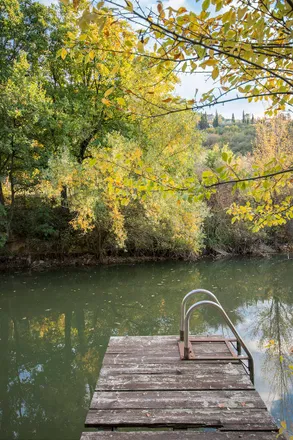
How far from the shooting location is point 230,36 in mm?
1589

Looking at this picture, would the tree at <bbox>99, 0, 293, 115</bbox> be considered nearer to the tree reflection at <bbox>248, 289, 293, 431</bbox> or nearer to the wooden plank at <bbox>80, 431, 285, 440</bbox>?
the wooden plank at <bbox>80, 431, 285, 440</bbox>

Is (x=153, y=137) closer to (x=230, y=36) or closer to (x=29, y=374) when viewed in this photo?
(x=29, y=374)

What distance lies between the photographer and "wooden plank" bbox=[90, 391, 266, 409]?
288 cm

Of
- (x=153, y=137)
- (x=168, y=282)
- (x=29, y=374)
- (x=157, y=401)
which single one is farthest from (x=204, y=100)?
(x=153, y=137)

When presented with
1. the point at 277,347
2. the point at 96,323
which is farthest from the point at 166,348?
the point at 96,323

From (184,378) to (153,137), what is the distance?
1142 centimetres

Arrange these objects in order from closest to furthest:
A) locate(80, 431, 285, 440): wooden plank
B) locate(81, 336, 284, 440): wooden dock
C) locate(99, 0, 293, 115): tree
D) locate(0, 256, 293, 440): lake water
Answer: locate(99, 0, 293, 115): tree → locate(80, 431, 285, 440): wooden plank → locate(81, 336, 284, 440): wooden dock → locate(0, 256, 293, 440): lake water

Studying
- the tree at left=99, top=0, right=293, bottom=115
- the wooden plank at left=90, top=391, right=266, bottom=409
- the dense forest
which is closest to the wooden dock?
the wooden plank at left=90, top=391, right=266, bottom=409

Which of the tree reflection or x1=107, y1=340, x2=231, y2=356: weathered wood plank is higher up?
x1=107, y1=340, x2=231, y2=356: weathered wood plank

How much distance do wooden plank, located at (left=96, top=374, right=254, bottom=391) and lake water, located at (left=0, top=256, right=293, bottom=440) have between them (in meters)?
0.65

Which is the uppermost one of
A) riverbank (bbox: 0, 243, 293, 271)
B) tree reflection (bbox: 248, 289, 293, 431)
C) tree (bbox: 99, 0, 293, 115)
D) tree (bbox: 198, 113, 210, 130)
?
tree (bbox: 198, 113, 210, 130)

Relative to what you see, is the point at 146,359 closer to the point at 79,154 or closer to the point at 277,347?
the point at 277,347

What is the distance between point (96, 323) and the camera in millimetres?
8102

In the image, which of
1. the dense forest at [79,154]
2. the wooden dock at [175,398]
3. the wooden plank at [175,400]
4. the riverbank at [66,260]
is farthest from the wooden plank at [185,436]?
the riverbank at [66,260]
